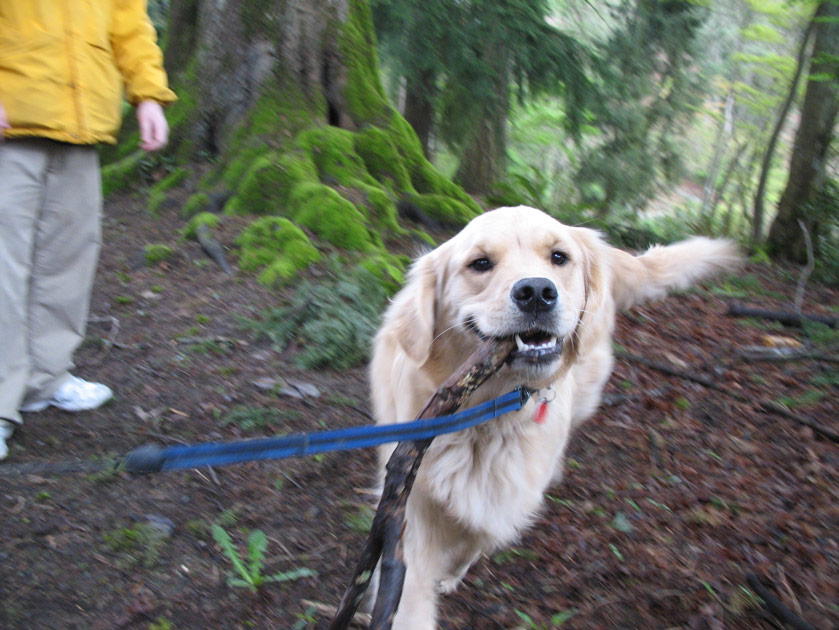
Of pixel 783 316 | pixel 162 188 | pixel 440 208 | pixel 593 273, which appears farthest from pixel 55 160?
pixel 783 316

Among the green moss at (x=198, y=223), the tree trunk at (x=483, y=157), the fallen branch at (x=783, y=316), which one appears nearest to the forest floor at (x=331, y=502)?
the green moss at (x=198, y=223)

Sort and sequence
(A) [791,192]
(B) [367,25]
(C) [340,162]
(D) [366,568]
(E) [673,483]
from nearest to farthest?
(D) [366,568], (E) [673,483], (C) [340,162], (B) [367,25], (A) [791,192]

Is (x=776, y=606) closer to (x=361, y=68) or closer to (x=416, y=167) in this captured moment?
(x=416, y=167)

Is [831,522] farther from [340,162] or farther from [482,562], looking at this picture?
[340,162]

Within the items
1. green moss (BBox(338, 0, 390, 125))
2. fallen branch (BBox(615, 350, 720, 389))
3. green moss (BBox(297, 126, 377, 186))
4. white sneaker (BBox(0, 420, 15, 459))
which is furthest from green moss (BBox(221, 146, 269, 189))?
Answer: fallen branch (BBox(615, 350, 720, 389))

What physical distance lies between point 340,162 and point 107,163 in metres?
2.85

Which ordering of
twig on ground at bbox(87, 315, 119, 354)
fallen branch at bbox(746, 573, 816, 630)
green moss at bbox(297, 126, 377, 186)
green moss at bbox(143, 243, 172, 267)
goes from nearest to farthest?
fallen branch at bbox(746, 573, 816, 630), twig on ground at bbox(87, 315, 119, 354), green moss at bbox(143, 243, 172, 267), green moss at bbox(297, 126, 377, 186)

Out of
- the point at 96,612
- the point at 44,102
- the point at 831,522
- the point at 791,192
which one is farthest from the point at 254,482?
the point at 791,192

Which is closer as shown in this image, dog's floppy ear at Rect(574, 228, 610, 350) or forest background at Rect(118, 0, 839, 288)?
dog's floppy ear at Rect(574, 228, 610, 350)

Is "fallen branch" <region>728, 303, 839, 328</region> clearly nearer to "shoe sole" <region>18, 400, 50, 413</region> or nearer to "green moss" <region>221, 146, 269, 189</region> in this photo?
"green moss" <region>221, 146, 269, 189</region>

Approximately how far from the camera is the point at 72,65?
289 cm

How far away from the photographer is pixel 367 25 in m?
6.42

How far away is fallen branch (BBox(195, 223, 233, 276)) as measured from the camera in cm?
497

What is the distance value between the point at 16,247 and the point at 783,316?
229 inches
